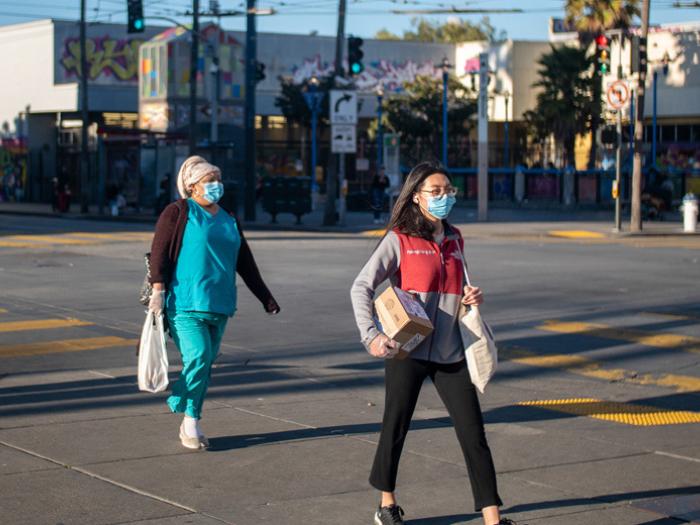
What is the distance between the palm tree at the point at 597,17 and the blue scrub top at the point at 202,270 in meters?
46.7

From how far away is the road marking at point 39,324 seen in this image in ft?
43.0

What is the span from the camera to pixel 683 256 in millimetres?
23594

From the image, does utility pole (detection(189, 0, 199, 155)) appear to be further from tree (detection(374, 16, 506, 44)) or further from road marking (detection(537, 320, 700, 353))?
tree (detection(374, 16, 506, 44))

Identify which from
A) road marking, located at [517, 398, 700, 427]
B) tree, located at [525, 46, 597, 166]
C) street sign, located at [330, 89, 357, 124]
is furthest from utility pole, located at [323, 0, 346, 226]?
road marking, located at [517, 398, 700, 427]

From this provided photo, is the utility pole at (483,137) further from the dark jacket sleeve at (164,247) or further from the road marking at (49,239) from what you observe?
the dark jacket sleeve at (164,247)

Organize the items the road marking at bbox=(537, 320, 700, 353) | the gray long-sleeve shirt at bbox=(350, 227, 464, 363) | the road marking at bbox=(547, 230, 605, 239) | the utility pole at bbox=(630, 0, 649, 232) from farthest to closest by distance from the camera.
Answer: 1. the utility pole at bbox=(630, 0, 649, 232)
2. the road marking at bbox=(547, 230, 605, 239)
3. the road marking at bbox=(537, 320, 700, 353)
4. the gray long-sleeve shirt at bbox=(350, 227, 464, 363)

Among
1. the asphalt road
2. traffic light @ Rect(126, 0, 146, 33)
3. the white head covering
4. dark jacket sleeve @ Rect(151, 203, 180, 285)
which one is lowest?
→ the asphalt road

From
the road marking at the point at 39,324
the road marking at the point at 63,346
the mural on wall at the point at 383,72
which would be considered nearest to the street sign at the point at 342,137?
the road marking at the point at 39,324

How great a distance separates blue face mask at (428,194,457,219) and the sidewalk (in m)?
25.4

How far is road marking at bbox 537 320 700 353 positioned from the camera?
12.4m

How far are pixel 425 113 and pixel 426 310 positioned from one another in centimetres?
5756

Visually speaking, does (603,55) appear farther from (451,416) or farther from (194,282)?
(451,416)

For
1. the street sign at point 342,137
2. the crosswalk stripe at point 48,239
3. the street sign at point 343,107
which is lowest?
the crosswalk stripe at point 48,239

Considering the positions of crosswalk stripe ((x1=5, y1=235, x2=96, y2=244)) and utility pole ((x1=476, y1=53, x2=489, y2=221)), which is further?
utility pole ((x1=476, y1=53, x2=489, y2=221))
